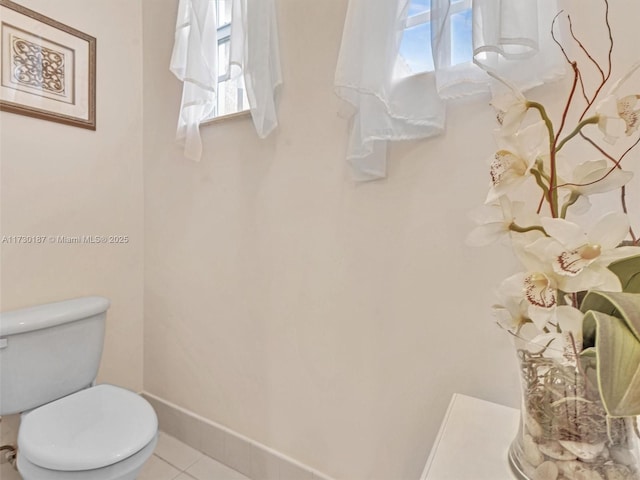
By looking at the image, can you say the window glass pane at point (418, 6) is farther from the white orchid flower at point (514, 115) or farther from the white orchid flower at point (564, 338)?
the white orchid flower at point (564, 338)

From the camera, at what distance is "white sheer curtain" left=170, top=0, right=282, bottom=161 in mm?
1144

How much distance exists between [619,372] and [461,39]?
0.86 m

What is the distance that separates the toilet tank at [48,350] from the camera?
1.13 meters

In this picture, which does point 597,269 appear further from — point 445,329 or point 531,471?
point 445,329

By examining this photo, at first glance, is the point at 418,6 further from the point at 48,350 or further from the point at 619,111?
the point at 48,350

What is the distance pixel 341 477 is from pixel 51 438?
0.91m

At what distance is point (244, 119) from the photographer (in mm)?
1305

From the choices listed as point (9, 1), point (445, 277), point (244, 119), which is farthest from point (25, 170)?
point (445, 277)

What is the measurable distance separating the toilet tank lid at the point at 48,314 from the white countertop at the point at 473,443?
4.25 ft

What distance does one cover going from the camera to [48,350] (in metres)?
1.20

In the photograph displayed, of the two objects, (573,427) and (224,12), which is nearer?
(573,427)

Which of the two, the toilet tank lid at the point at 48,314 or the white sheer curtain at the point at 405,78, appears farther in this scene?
the toilet tank lid at the point at 48,314

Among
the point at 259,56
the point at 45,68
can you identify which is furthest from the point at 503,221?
the point at 45,68

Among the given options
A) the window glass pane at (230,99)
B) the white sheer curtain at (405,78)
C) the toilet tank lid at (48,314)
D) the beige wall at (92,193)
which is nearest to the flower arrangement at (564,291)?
the white sheer curtain at (405,78)
